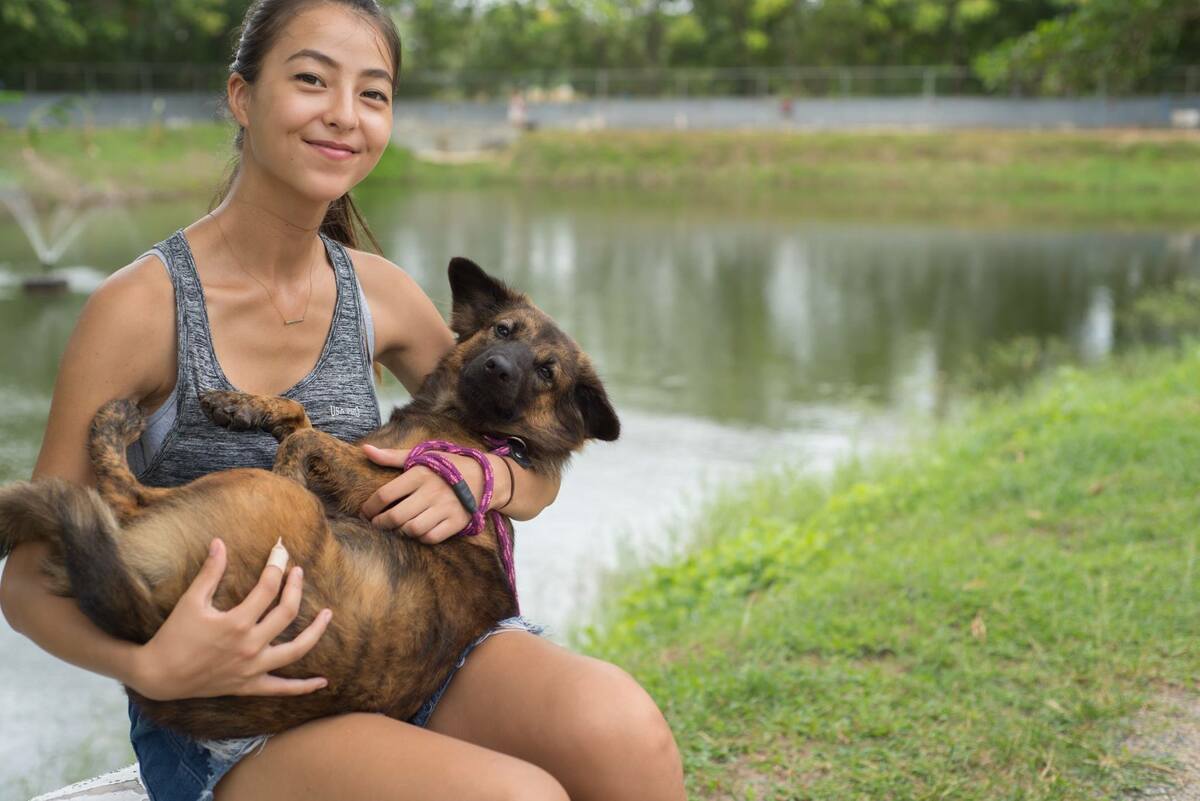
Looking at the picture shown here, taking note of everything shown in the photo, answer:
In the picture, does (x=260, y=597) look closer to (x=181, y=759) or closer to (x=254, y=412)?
(x=181, y=759)

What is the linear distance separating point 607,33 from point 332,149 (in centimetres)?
4874

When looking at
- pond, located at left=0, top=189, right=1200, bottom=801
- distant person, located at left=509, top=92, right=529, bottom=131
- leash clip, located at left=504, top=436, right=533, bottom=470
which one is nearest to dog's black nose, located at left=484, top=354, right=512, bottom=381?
leash clip, located at left=504, top=436, right=533, bottom=470

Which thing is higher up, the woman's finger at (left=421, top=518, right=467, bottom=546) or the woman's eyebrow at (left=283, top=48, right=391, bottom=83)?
the woman's eyebrow at (left=283, top=48, right=391, bottom=83)

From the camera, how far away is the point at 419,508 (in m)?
2.21

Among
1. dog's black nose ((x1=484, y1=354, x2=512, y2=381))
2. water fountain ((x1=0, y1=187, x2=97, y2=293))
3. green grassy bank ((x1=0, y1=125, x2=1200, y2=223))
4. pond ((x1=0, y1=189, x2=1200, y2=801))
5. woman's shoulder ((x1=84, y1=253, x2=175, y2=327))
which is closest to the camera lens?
woman's shoulder ((x1=84, y1=253, x2=175, y2=327))

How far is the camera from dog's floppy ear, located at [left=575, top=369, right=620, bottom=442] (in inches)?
122

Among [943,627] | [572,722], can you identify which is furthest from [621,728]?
[943,627]

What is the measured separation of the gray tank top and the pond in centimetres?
269

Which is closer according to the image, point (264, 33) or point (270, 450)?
point (264, 33)

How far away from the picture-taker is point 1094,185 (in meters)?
30.2

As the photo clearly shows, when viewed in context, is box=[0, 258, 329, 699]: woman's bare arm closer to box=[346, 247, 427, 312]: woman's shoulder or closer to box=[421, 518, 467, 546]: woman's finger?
box=[421, 518, 467, 546]: woman's finger

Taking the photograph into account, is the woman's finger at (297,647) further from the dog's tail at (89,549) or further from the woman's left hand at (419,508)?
the woman's left hand at (419,508)

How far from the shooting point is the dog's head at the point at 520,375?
2.92m

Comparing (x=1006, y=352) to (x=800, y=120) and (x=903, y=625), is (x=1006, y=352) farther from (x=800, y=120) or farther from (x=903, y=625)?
(x=800, y=120)
